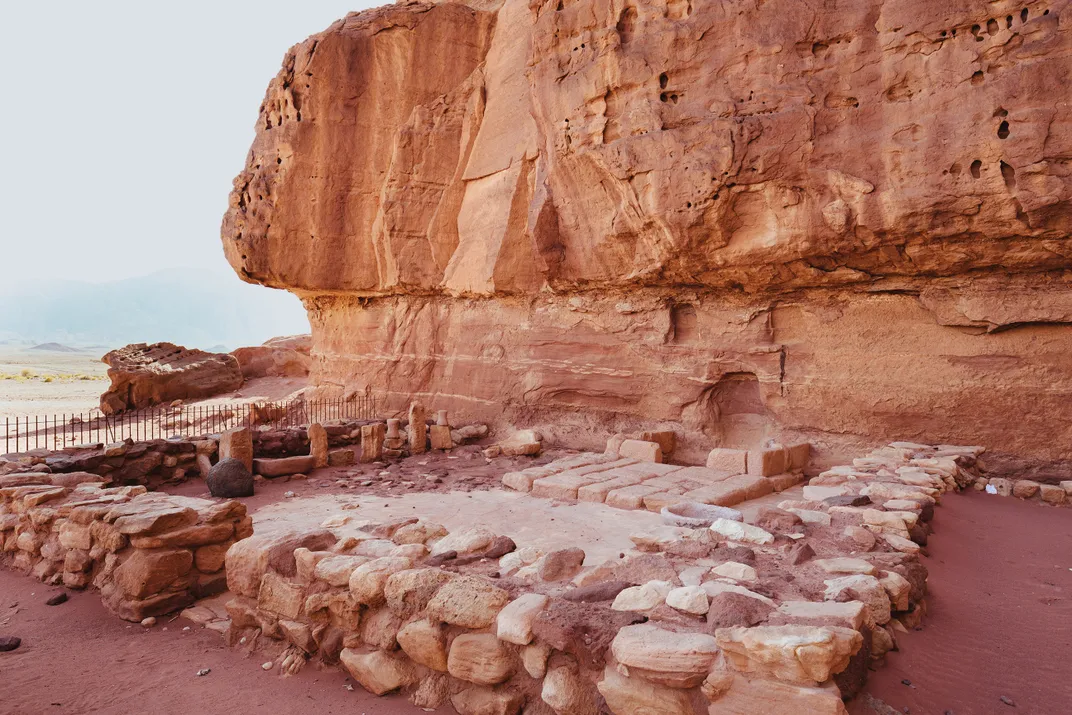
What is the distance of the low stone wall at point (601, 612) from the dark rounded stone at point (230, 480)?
376 centimetres

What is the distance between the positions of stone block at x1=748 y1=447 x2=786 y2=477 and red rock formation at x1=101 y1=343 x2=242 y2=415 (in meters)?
18.8

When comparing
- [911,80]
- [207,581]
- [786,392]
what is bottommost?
[207,581]

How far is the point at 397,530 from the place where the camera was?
5324 mm

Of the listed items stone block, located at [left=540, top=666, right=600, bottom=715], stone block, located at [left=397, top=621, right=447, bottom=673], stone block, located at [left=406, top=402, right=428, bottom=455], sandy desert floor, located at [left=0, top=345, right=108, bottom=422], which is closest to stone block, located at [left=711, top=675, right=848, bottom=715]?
stone block, located at [left=540, top=666, right=600, bottom=715]

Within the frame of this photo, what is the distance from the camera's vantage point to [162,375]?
20.9 metres

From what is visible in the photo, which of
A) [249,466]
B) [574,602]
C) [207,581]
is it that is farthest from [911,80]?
[249,466]

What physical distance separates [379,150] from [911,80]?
11001 mm

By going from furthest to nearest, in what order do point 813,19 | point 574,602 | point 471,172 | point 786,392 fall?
point 471,172 → point 786,392 → point 813,19 → point 574,602

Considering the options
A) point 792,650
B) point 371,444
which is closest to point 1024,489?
point 792,650

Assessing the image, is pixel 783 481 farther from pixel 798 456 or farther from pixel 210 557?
pixel 210 557

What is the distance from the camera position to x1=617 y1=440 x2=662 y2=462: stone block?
390 inches

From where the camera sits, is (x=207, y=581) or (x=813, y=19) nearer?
(x=207, y=581)

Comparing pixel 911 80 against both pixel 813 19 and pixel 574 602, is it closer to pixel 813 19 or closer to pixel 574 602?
pixel 813 19

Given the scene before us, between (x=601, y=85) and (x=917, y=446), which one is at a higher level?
(x=601, y=85)
